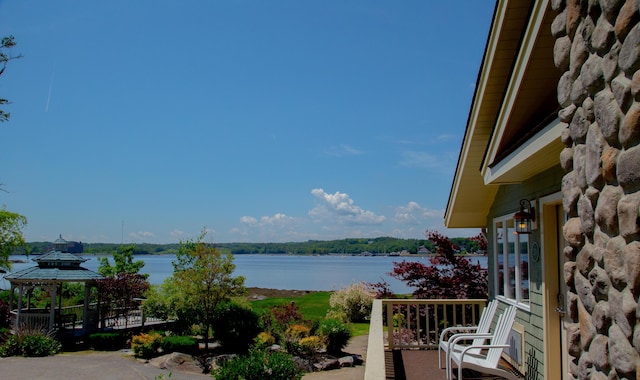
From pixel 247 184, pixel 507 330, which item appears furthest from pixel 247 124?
pixel 507 330

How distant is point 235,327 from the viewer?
56.7 feet

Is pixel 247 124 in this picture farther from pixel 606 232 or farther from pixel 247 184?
pixel 606 232

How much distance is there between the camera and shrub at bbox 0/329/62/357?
655 inches

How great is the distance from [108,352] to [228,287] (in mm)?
4499

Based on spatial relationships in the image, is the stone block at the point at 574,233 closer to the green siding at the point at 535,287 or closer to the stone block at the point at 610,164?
the stone block at the point at 610,164

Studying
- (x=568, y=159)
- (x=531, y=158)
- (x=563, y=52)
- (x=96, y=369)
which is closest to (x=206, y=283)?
(x=96, y=369)

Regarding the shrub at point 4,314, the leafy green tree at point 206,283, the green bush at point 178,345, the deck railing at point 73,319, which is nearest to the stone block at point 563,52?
the green bush at point 178,345

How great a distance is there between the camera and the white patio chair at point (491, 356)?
5.89 meters

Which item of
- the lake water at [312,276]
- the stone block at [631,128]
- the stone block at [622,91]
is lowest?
the lake water at [312,276]

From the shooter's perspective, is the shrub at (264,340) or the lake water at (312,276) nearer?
the shrub at (264,340)

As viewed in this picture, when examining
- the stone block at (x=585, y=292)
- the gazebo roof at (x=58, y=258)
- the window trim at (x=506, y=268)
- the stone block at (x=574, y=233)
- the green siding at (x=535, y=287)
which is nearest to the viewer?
the stone block at (x=585, y=292)

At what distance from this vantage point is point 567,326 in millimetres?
2885

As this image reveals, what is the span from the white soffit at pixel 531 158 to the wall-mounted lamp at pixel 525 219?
0.38 m

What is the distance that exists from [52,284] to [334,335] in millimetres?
11010
